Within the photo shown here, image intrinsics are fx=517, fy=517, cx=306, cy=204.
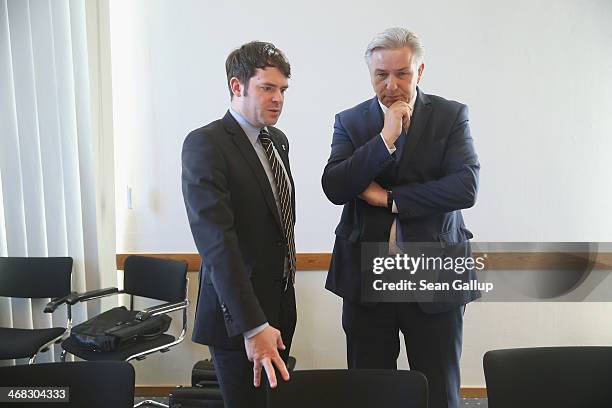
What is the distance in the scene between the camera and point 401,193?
5.43ft

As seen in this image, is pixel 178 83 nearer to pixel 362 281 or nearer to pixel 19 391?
pixel 362 281

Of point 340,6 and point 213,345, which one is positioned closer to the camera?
point 213,345

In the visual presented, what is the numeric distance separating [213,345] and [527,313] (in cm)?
218

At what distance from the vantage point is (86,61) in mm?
2773

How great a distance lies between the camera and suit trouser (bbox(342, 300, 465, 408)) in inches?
67.5

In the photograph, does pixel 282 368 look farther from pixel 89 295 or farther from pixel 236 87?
pixel 89 295

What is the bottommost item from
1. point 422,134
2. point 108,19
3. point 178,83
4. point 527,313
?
point 527,313

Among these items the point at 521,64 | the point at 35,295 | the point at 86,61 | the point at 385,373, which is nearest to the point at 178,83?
the point at 86,61

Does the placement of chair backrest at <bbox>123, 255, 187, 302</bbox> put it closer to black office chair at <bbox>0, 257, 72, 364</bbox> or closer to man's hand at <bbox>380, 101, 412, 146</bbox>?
black office chair at <bbox>0, 257, 72, 364</bbox>

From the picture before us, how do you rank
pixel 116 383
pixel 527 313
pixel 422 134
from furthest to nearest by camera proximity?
pixel 527 313 < pixel 422 134 < pixel 116 383

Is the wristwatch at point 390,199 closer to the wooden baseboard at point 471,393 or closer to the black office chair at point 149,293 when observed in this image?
the black office chair at point 149,293

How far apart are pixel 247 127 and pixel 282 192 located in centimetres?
22

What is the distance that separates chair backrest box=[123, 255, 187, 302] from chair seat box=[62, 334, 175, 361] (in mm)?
275

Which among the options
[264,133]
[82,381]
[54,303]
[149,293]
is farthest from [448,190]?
[54,303]
